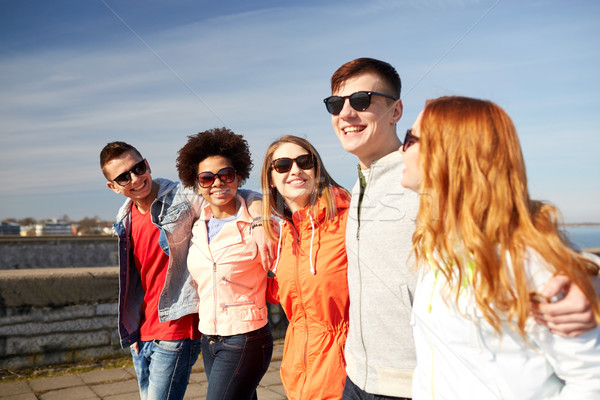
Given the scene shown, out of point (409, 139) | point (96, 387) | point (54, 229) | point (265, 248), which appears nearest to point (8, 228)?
point (54, 229)

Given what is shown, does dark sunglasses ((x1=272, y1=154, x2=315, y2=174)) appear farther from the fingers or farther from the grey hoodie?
the fingers

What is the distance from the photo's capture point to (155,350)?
10.1 feet

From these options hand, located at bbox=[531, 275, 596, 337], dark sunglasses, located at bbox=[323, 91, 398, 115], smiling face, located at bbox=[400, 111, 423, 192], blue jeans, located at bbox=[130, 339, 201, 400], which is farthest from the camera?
blue jeans, located at bbox=[130, 339, 201, 400]

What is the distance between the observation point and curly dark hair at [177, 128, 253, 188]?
10.6 feet

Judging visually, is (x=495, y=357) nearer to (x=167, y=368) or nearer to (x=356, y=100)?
(x=356, y=100)

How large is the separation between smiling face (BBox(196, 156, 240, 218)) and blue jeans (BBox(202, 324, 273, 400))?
735mm

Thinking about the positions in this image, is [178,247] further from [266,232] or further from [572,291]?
[572,291]

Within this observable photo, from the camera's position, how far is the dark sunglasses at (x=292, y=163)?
271 cm

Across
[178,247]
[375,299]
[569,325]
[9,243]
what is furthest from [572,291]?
[9,243]

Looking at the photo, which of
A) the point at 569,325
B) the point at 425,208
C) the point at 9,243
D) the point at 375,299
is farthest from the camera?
the point at 9,243

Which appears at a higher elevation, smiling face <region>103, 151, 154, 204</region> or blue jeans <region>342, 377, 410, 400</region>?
smiling face <region>103, 151, 154, 204</region>

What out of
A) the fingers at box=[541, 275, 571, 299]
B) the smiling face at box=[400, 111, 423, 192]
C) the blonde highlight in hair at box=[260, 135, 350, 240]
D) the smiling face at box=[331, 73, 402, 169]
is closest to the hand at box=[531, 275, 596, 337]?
the fingers at box=[541, 275, 571, 299]

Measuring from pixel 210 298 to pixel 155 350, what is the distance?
0.53 m

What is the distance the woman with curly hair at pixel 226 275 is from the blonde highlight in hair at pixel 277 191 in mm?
240
